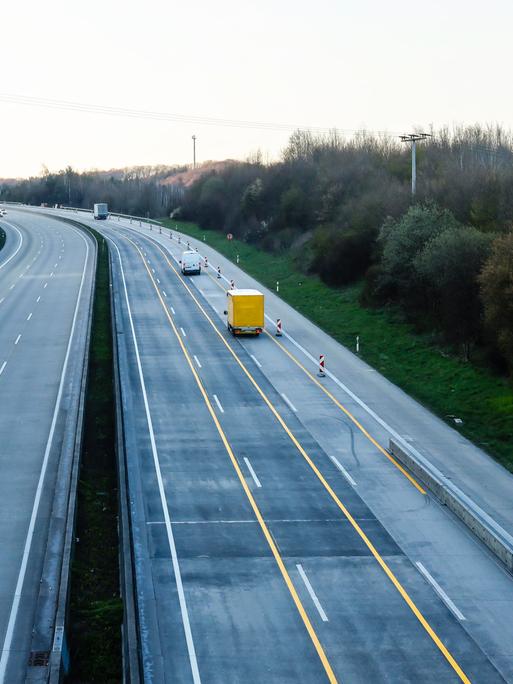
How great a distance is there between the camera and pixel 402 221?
4688 centimetres

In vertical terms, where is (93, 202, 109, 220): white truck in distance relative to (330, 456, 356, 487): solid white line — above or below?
above

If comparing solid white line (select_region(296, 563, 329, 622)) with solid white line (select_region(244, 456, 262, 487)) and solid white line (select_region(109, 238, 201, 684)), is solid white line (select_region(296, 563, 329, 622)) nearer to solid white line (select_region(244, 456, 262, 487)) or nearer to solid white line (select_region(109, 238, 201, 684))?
solid white line (select_region(109, 238, 201, 684))

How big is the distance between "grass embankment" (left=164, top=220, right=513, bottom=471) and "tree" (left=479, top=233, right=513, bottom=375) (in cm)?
197

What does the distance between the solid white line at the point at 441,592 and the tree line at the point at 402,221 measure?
1398 cm

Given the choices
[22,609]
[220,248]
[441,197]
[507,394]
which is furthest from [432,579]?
[220,248]

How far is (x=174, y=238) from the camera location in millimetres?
94562

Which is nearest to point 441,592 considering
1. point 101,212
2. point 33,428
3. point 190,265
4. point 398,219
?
point 33,428

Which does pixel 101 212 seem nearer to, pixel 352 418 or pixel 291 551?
pixel 352 418

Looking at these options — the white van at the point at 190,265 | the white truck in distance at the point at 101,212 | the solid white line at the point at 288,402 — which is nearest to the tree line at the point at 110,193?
the white truck in distance at the point at 101,212

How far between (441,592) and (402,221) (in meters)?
32.5

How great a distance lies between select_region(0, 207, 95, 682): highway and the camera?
16094 millimetres

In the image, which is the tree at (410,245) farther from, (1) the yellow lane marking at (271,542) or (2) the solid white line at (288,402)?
(2) the solid white line at (288,402)

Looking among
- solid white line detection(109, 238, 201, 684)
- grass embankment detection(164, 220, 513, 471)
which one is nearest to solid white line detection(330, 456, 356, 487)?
grass embankment detection(164, 220, 513, 471)

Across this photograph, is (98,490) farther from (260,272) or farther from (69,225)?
(69,225)
